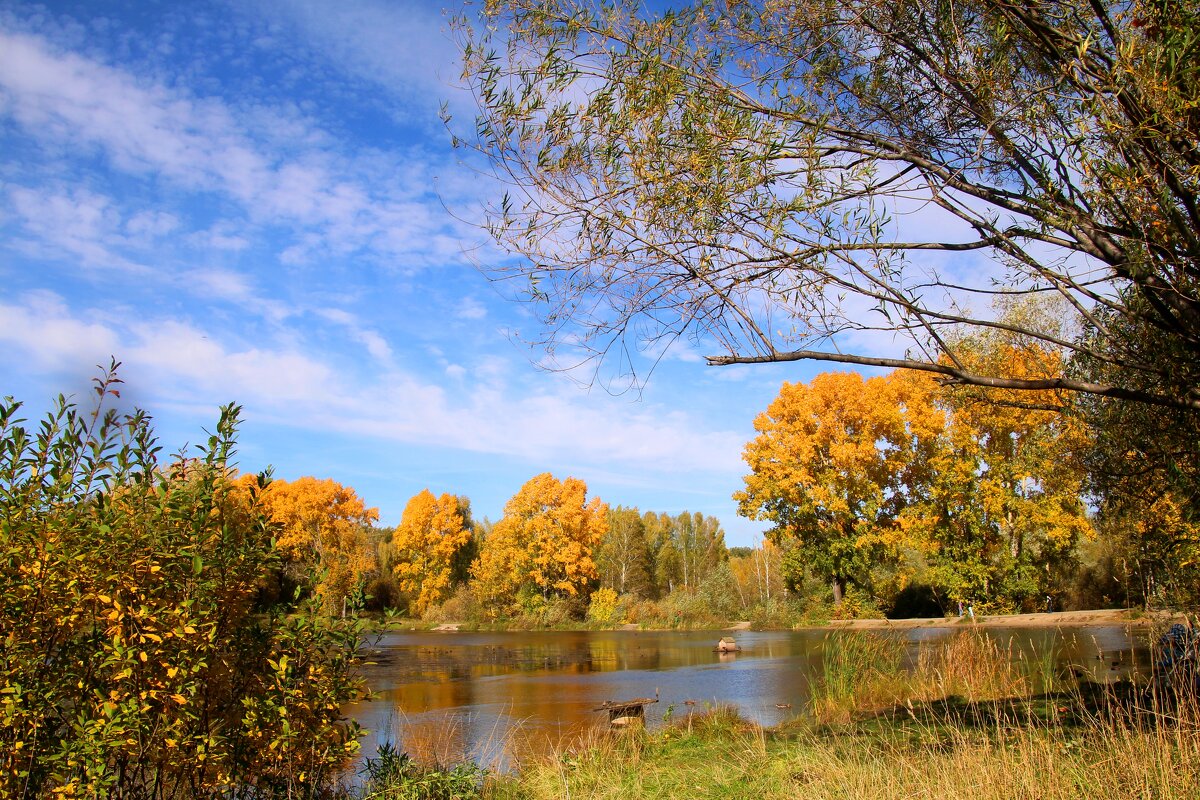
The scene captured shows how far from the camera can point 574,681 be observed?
1914 cm

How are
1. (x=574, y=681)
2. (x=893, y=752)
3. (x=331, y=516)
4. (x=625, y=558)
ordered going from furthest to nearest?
(x=625, y=558), (x=331, y=516), (x=574, y=681), (x=893, y=752)

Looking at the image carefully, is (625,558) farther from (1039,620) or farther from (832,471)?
(1039,620)

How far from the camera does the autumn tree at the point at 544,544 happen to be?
46.4 m

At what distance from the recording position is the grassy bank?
14.7ft

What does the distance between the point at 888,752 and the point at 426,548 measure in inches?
1979

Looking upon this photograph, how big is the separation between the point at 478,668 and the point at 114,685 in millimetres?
20351

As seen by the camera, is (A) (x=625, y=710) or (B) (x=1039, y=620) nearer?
(A) (x=625, y=710)

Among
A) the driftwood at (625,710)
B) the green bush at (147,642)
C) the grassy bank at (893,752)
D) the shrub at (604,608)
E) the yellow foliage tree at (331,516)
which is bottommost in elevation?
the shrub at (604,608)

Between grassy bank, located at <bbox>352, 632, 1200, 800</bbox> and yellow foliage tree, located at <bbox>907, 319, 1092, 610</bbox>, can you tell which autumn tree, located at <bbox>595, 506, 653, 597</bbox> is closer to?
yellow foliage tree, located at <bbox>907, 319, 1092, 610</bbox>

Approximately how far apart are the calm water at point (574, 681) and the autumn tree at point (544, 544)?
42.2 feet

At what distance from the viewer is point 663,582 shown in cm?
6406

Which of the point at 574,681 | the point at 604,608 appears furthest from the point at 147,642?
the point at 604,608

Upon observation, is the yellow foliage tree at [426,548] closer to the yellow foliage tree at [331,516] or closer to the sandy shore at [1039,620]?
the yellow foliage tree at [331,516]

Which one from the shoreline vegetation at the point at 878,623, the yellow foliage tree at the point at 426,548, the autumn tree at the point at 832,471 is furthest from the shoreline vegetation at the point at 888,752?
the yellow foliage tree at the point at 426,548
